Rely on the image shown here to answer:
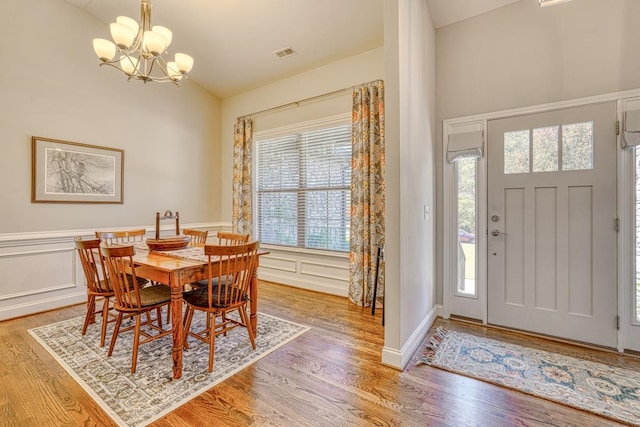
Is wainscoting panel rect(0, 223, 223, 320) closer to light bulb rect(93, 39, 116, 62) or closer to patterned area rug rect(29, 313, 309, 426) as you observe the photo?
patterned area rug rect(29, 313, 309, 426)

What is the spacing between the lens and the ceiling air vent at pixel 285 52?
12.7 feet

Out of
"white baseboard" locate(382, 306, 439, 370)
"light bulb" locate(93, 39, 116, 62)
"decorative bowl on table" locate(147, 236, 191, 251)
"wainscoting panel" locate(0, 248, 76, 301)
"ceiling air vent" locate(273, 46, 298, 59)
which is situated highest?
"ceiling air vent" locate(273, 46, 298, 59)

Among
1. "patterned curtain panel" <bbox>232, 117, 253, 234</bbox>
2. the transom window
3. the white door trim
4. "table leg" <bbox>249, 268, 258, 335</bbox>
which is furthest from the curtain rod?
"table leg" <bbox>249, 268, 258, 335</bbox>

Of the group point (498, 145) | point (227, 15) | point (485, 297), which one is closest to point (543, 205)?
point (498, 145)

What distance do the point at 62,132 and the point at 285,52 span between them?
115 inches

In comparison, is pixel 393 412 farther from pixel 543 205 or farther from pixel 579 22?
pixel 579 22

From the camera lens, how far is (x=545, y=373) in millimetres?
2172

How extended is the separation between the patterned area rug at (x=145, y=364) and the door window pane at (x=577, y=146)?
9.53 ft

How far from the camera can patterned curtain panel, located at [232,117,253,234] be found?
4887 mm

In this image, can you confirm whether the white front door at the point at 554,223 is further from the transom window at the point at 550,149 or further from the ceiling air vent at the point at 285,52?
the ceiling air vent at the point at 285,52

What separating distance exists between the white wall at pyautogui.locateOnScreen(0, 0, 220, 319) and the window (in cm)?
145

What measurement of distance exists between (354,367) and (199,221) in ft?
12.5

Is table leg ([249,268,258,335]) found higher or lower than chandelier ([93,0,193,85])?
lower

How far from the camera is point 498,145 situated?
297 centimetres
